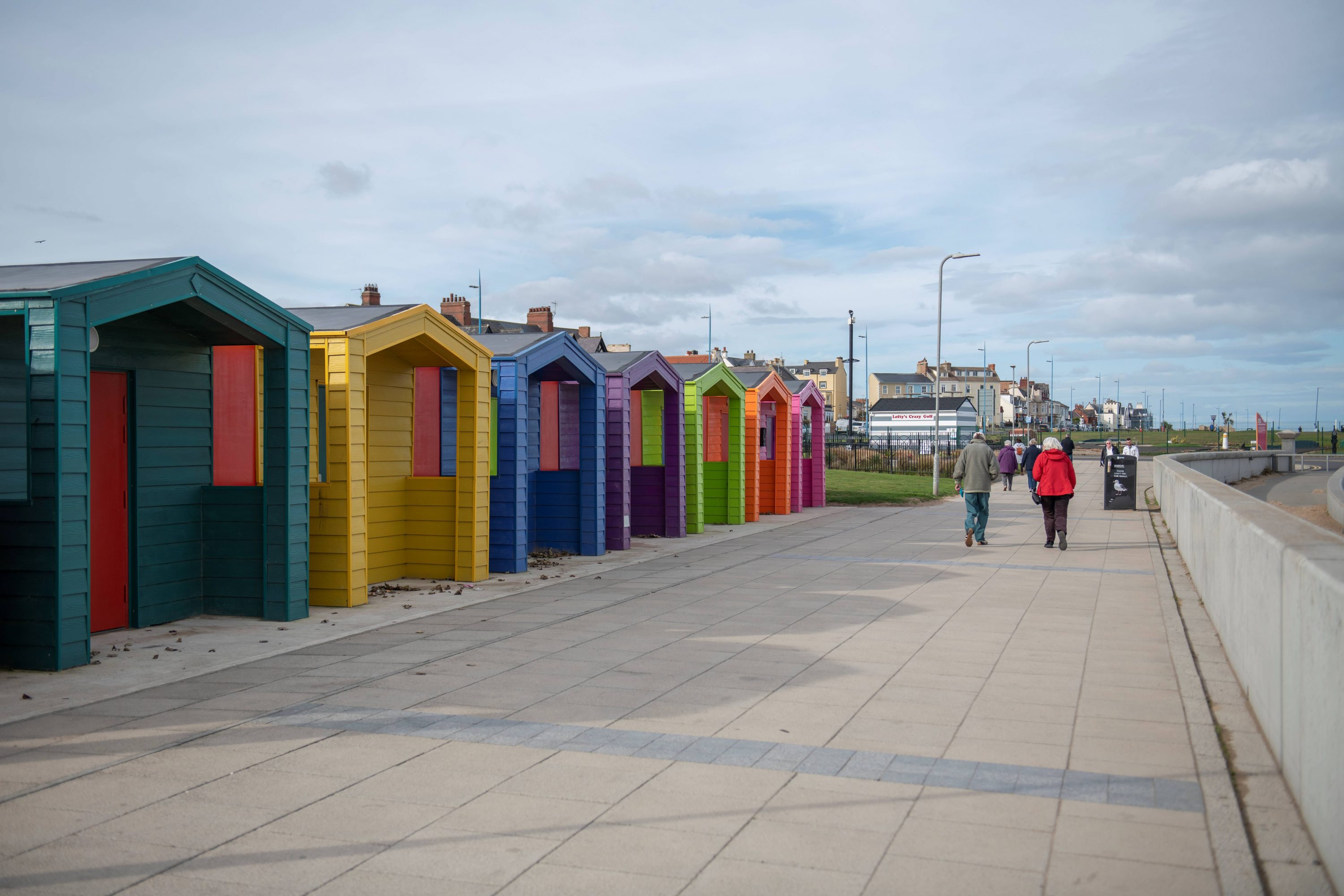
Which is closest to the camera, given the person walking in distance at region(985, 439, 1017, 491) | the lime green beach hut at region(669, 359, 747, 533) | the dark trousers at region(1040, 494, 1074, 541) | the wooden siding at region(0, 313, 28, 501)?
the wooden siding at region(0, 313, 28, 501)

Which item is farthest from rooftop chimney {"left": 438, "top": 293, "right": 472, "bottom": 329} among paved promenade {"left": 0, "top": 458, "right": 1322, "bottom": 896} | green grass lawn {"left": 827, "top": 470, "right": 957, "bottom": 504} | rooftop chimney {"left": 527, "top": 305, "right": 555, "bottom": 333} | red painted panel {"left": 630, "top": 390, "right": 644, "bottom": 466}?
paved promenade {"left": 0, "top": 458, "right": 1322, "bottom": 896}

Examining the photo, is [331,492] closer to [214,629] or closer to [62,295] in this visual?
[214,629]

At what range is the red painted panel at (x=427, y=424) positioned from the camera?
12555 mm

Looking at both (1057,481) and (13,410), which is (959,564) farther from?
(13,410)

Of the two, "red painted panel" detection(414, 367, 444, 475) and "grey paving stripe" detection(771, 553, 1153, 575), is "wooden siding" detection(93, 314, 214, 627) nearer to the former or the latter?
"red painted panel" detection(414, 367, 444, 475)

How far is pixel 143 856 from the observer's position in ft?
13.7

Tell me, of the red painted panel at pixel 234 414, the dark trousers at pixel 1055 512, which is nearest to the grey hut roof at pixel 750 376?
the dark trousers at pixel 1055 512

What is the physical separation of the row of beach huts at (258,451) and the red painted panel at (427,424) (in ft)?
0.07

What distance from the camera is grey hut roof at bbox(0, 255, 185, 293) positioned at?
7.30m

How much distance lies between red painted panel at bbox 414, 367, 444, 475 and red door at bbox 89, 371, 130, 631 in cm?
379

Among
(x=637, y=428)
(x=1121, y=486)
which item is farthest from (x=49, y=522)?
(x=1121, y=486)

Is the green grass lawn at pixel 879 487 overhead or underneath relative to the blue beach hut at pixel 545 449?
underneath

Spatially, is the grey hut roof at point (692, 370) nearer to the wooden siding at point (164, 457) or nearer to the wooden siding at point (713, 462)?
the wooden siding at point (713, 462)

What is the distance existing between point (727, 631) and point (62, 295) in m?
5.46
